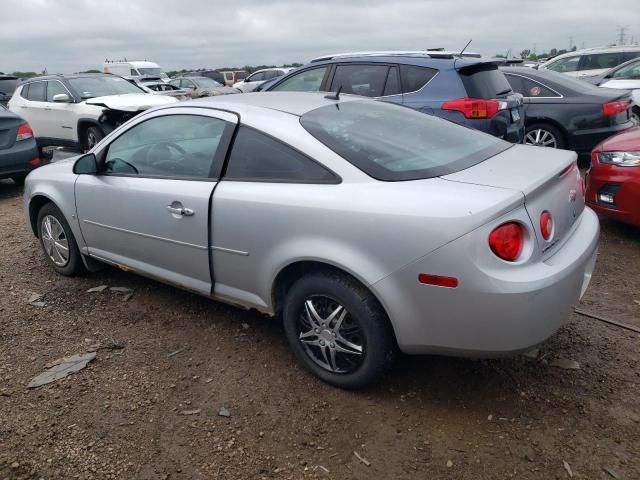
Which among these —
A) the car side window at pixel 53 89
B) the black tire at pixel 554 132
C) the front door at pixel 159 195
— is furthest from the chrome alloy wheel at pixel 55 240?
the black tire at pixel 554 132

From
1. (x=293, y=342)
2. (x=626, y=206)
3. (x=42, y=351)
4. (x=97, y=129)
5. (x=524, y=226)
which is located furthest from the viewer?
(x=97, y=129)

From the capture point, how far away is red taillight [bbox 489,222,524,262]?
2.29 m

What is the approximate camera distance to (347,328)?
274 cm

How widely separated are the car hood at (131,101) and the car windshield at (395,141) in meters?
5.78

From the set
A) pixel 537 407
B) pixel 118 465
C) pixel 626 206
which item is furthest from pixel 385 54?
pixel 118 465

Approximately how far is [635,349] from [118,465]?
9.22 feet

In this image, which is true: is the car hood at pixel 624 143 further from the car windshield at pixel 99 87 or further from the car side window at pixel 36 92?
the car side window at pixel 36 92

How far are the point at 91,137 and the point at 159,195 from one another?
6.38 metres

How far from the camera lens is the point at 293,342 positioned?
9.88 feet

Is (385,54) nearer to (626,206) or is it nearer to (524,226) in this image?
(626,206)

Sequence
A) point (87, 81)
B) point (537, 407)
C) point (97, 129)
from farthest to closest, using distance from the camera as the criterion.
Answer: point (87, 81), point (97, 129), point (537, 407)

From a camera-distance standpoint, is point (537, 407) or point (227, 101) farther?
point (227, 101)

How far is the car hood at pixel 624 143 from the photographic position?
4656mm

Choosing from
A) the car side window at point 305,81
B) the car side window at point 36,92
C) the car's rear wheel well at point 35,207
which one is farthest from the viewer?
the car side window at point 36,92
